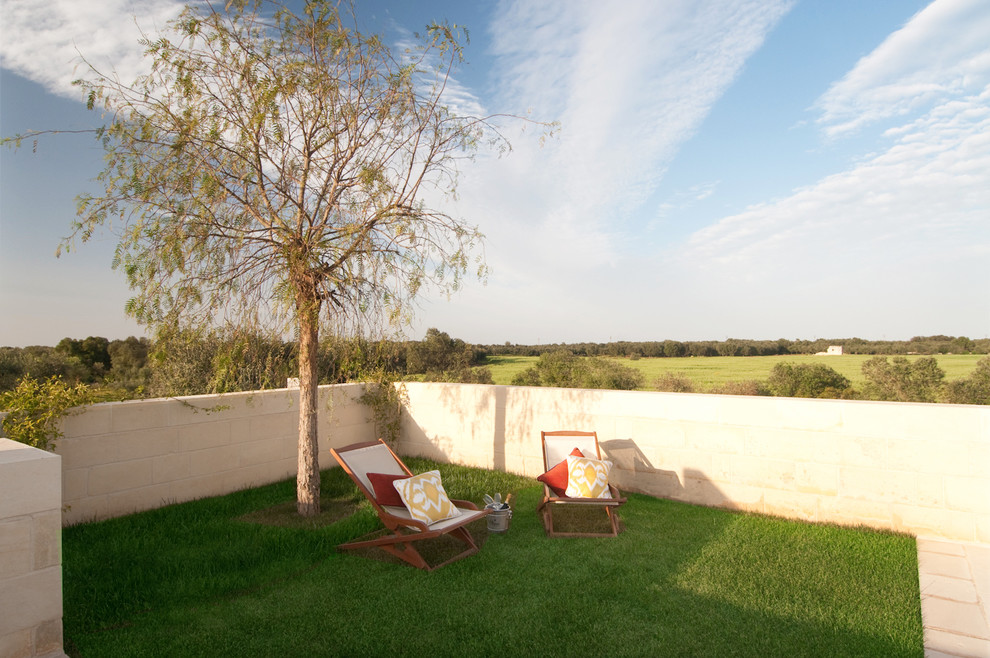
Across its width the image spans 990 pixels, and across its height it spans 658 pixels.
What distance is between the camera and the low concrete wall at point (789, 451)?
4367mm

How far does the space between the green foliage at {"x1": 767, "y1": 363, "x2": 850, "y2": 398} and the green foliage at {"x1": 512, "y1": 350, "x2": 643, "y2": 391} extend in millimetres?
3931

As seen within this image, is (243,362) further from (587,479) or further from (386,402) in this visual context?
(587,479)

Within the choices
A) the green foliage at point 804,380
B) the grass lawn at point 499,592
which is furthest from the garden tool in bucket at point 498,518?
the green foliage at point 804,380

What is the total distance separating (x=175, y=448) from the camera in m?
5.30

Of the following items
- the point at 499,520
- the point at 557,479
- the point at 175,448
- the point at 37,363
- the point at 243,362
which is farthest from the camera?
the point at 37,363

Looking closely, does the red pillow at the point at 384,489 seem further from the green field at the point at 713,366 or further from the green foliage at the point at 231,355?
the green field at the point at 713,366

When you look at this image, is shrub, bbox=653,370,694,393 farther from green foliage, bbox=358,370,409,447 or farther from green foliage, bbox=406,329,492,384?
green foliage, bbox=358,370,409,447

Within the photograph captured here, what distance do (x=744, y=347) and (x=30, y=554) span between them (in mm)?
18207

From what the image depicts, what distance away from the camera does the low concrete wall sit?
4367 mm

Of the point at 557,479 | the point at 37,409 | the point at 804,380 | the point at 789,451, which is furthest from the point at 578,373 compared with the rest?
the point at 37,409

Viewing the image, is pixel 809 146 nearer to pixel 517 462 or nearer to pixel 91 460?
pixel 517 462

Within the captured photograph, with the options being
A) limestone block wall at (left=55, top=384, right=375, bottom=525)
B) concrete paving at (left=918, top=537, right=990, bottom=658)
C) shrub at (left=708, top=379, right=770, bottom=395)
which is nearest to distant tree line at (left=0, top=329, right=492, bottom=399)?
limestone block wall at (left=55, top=384, right=375, bottom=525)

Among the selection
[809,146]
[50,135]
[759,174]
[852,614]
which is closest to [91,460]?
[50,135]

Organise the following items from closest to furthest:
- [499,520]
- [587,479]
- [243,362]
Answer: [499,520] < [587,479] < [243,362]
